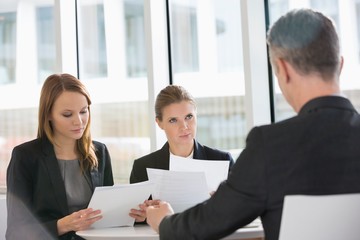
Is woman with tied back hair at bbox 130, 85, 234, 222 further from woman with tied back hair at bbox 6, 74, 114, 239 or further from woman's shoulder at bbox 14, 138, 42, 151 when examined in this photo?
woman's shoulder at bbox 14, 138, 42, 151

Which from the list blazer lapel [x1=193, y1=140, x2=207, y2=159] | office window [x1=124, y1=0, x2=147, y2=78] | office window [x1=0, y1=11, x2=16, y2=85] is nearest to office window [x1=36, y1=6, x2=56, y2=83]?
office window [x1=0, y1=11, x2=16, y2=85]

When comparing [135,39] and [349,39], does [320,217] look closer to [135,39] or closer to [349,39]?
[349,39]

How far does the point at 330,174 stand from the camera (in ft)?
4.79

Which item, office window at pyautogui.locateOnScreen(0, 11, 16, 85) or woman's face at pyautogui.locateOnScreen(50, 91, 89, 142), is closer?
woman's face at pyautogui.locateOnScreen(50, 91, 89, 142)

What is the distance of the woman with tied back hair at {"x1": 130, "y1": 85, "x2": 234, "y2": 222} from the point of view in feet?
10.5

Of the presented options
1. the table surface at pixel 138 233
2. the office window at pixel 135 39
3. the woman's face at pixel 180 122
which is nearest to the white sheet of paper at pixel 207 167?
the table surface at pixel 138 233

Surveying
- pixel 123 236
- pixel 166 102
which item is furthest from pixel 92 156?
pixel 123 236

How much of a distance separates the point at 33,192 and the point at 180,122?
35.2 inches

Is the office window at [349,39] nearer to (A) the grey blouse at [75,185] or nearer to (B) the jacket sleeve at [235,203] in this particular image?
(A) the grey blouse at [75,185]

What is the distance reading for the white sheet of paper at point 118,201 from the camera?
8.28 feet

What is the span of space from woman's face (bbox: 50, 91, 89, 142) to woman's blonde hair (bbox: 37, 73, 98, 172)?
28 millimetres

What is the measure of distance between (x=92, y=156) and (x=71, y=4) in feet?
7.65

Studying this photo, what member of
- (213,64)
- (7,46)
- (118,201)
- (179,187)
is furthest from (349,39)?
(7,46)

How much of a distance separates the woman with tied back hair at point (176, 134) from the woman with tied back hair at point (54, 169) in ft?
0.95
